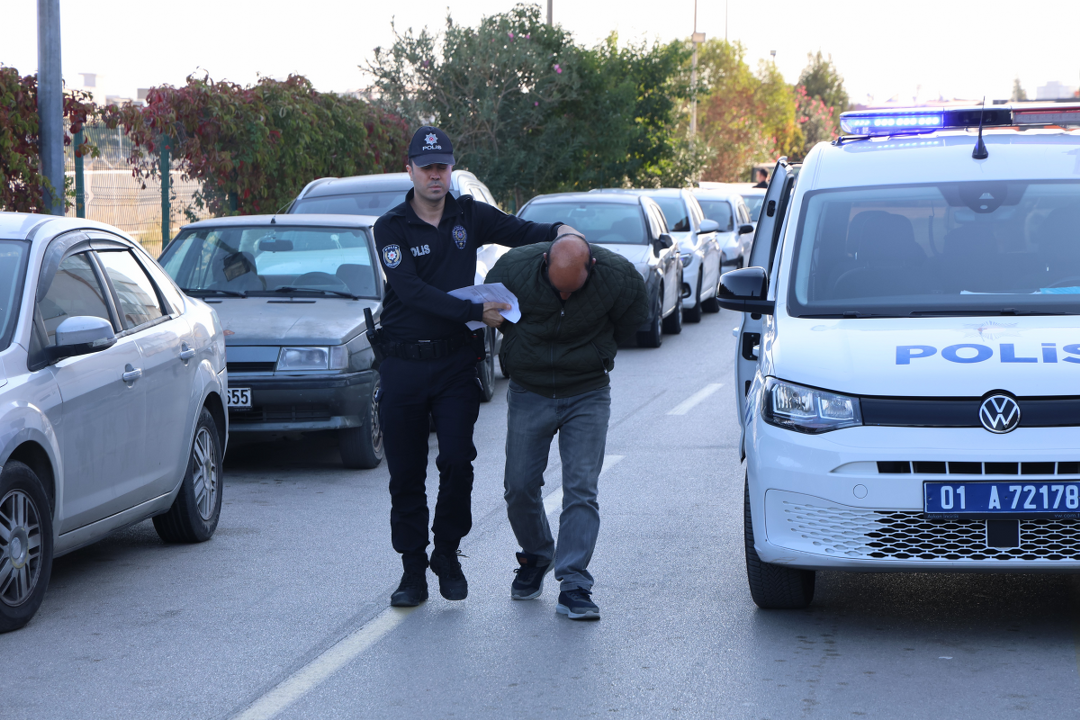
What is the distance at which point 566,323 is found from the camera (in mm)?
5613

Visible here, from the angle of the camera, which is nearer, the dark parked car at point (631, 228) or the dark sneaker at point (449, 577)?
the dark sneaker at point (449, 577)

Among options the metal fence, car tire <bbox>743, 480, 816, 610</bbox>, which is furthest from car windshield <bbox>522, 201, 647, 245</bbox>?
car tire <bbox>743, 480, 816, 610</bbox>

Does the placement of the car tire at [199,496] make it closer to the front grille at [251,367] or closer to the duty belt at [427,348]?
the front grille at [251,367]

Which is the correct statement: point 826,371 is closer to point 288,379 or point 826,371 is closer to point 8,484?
point 8,484

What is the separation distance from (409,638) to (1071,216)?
326cm

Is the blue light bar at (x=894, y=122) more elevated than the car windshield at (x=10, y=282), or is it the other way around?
the blue light bar at (x=894, y=122)

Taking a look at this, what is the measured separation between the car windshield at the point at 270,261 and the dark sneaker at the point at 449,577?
415cm

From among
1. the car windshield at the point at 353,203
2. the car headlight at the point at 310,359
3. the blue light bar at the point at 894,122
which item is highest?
the blue light bar at the point at 894,122

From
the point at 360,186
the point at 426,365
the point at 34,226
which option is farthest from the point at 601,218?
the point at 426,365

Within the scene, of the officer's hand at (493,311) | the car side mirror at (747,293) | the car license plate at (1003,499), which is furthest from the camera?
the car side mirror at (747,293)

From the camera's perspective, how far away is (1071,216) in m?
6.14

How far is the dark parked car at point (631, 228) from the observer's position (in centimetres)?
1644

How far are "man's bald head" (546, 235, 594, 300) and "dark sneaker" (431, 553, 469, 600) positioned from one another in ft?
3.91

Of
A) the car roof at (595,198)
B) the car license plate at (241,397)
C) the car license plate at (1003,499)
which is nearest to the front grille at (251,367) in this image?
the car license plate at (241,397)
